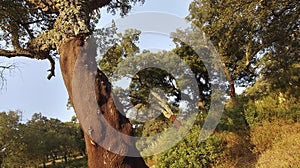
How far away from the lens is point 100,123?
126 inches

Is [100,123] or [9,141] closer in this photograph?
[100,123]

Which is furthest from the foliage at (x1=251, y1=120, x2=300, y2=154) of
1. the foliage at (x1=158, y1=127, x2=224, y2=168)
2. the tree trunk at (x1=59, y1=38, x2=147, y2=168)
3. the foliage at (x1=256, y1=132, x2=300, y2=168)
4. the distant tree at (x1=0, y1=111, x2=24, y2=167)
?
the distant tree at (x1=0, y1=111, x2=24, y2=167)

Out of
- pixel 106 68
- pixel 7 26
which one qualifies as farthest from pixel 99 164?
pixel 106 68

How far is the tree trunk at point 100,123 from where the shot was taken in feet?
10.2

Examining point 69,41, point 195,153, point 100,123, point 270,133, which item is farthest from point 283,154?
point 69,41

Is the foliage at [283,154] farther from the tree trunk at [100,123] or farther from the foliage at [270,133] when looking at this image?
the tree trunk at [100,123]

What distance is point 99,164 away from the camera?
3.11 m

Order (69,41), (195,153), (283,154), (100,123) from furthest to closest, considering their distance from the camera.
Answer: (195,153), (283,154), (69,41), (100,123)

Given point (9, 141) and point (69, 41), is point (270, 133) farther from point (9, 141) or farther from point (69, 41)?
point (9, 141)

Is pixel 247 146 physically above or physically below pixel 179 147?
below

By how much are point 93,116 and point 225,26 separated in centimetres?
576

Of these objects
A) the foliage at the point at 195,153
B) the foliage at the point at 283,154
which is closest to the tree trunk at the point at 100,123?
the foliage at the point at 283,154

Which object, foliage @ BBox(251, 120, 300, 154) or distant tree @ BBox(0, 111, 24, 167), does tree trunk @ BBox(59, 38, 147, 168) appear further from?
distant tree @ BBox(0, 111, 24, 167)

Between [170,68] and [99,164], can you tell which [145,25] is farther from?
[170,68]
